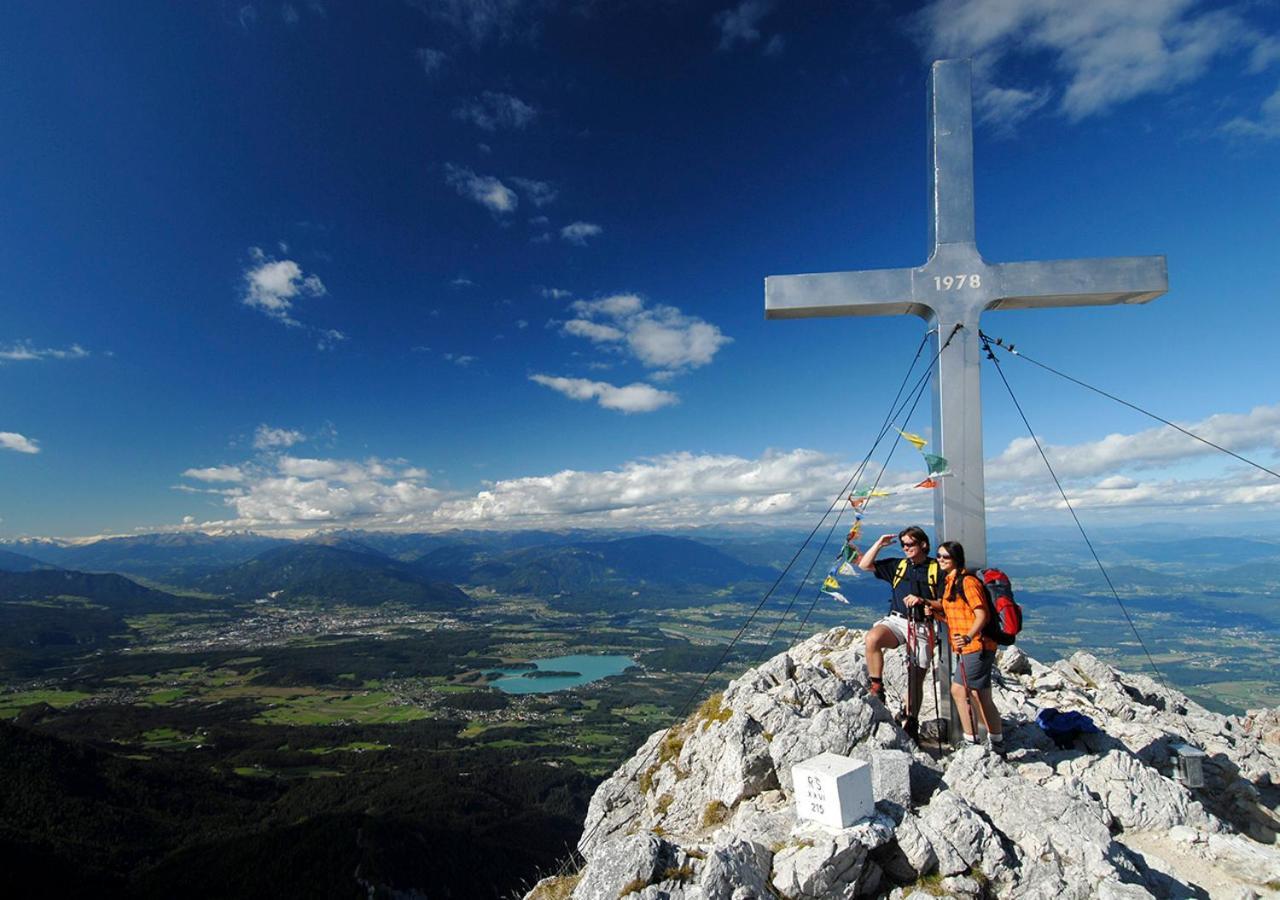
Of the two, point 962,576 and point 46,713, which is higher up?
point 962,576

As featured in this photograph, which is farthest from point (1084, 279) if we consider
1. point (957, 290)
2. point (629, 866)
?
point (629, 866)

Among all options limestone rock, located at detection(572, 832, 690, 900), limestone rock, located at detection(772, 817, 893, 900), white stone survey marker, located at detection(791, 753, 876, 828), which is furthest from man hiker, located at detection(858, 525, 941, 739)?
limestone rock, located at detection(572, 832, 690, 900)

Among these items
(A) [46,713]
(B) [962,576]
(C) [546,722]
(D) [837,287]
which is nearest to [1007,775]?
(B) [962,576]

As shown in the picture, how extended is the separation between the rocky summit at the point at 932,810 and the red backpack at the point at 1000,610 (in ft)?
4.40

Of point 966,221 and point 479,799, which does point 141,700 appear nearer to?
point 479,799

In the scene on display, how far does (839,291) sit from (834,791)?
613cm

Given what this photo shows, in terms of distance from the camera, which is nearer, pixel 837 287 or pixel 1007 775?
pixel 1007 775

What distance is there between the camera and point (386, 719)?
460 feet

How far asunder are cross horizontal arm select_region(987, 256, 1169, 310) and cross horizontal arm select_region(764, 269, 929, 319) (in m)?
1.14

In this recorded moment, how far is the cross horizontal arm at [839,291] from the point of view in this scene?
819 centimetres

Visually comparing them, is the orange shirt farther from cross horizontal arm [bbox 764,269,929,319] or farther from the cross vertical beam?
cross horizontal arm [bbox 764,269,929,319]

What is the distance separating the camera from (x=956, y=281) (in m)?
8.05

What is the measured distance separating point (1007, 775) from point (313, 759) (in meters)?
139

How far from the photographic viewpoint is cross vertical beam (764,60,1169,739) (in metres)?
7.82
